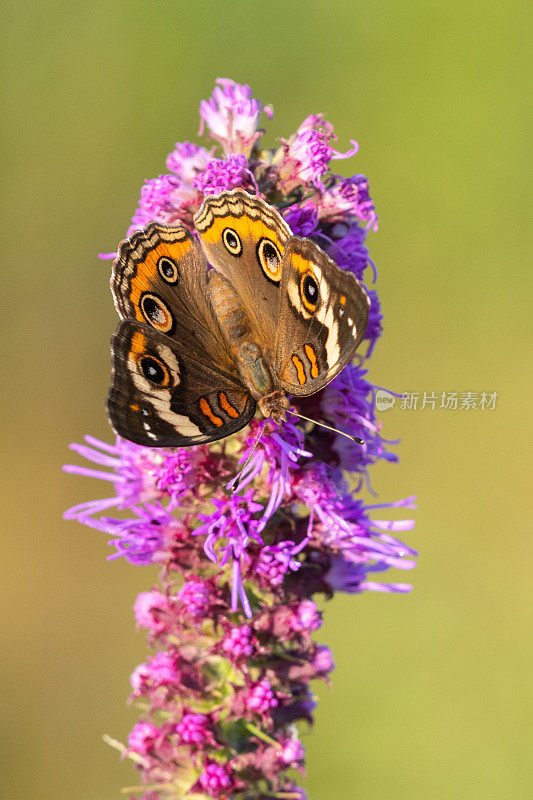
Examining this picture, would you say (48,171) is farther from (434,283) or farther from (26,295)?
(434,283)

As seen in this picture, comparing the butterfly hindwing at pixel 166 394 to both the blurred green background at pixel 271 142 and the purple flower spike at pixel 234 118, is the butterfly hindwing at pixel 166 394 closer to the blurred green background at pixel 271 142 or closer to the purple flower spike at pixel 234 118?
the purple flower spike at pixel 234 118

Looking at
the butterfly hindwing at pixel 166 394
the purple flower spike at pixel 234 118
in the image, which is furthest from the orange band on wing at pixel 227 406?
the purple flower spike at pixel 234 118

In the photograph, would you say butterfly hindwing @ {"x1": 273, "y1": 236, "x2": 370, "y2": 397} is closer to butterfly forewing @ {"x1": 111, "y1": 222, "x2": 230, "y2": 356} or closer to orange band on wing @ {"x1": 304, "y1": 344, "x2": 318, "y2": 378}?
orange band on wing @ {"x1": 304, "y1": 344, "x2": 318, "y2": 378}

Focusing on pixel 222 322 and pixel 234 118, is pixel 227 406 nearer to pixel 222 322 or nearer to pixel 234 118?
pixel 222 322

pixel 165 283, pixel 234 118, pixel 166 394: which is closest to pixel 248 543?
pixel 166 394

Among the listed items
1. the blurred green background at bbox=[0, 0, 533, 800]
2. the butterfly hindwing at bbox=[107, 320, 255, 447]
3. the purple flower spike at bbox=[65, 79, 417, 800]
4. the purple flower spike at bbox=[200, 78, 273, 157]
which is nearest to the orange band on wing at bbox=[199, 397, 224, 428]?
the butterfly hindwing at bbox=[107, 320, 255, 447]

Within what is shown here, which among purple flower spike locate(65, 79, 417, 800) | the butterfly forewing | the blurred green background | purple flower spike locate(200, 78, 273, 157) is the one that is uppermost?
the blurred green background

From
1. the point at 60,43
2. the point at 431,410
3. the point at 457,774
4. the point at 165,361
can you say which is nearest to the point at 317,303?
the point at 165,361

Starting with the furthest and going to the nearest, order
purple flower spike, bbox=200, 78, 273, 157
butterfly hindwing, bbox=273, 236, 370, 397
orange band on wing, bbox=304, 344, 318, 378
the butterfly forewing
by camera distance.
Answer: purple flower spike, bbox=200, 78, 273, 157 < the butterfly forewing < orange band on wing, bbox=304, 344, 318, 378 < butterfly hindwing, bbox=273, 236, 370, 397
